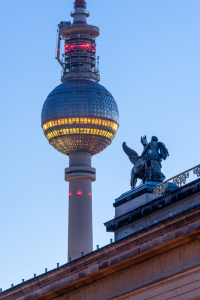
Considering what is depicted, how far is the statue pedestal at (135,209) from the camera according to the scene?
207ft

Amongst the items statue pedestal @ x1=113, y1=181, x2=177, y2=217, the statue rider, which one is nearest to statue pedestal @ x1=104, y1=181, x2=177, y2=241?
statue pedestal @ x1=113, y1=181, x2=177, y2=217

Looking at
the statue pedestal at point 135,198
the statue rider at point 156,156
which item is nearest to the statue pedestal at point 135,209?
the statue pedestal at point 135,198

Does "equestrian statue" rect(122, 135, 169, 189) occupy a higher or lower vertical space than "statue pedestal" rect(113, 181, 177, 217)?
higher

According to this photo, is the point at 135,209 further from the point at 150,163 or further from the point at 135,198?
the point at 150,163

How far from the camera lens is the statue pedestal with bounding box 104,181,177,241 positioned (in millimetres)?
63000

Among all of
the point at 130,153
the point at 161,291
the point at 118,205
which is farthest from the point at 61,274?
the point at 130,153

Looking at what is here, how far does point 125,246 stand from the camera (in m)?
45.0

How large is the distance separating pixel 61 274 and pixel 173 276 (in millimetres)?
9985

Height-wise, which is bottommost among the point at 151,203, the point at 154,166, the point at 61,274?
the point at 61,274

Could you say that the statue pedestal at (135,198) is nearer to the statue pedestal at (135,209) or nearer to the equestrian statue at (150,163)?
the statue pedestal at (135,209)

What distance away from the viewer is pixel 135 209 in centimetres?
6600

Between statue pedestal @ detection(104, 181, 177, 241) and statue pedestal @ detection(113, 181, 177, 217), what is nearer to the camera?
statue pedestal @ detection(104, 181, 177, 241)

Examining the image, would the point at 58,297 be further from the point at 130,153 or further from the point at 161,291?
the point at 130,153

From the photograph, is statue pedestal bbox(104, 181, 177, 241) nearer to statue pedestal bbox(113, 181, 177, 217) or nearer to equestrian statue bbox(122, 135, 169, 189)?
statue pedestal bbox(113, 181, 177, 217)
